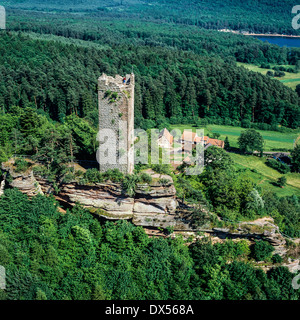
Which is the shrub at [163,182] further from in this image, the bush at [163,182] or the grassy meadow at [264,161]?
the grassy meadow at [264,161]

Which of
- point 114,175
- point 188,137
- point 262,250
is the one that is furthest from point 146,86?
point 262,250

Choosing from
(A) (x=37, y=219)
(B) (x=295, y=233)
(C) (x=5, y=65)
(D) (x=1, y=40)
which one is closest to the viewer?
(A) (x=37, y=219)

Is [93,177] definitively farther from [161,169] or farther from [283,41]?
[283,41]

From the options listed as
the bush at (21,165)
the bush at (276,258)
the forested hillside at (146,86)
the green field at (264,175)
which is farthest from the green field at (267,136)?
the bush at (21,165)
